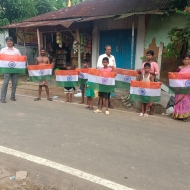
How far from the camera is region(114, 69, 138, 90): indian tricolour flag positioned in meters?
5.90

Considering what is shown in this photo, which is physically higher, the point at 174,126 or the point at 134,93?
the point at 134,93

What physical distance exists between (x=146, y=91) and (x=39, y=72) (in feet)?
10.6

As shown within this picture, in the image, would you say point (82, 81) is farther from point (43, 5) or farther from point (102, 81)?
point (43, 5)

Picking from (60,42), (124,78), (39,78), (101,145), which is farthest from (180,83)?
(60,42)

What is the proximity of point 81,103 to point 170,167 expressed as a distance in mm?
3848

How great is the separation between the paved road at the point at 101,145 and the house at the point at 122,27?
388 cm

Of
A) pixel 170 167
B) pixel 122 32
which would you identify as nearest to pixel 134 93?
pixel 170 167

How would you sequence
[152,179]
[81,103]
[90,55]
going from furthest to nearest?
[90,55], [81,103], [152,179]

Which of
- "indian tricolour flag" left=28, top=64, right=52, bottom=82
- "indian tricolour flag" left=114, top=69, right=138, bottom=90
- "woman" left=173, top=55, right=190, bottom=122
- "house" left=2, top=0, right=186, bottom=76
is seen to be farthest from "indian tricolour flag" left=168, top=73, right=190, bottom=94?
"indian tricolour flag" left=28, top=64, right=52, bottom=82

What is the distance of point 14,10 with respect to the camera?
48.8 ft

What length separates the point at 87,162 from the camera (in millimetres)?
3096

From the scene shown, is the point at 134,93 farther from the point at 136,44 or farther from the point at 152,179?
the point at 136,44

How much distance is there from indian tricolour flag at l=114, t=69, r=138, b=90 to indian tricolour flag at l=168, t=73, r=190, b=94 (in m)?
1.06

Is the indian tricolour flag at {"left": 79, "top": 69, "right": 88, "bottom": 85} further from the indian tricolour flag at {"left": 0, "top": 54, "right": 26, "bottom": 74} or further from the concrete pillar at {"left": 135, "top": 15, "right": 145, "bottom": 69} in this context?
the concrete pillar at {"left": 135, "top": 15, "right": 145, "bottom": 69}
